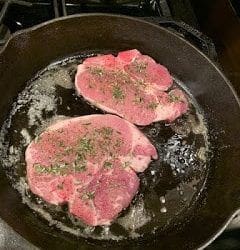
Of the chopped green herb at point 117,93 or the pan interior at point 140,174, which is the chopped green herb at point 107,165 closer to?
the pan interior at point 140,174

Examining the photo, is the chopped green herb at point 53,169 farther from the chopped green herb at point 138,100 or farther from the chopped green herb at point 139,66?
the chopped green herb at point 139,66

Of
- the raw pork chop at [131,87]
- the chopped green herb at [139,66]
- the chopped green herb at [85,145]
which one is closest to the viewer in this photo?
the chopped green herb at [85,145]

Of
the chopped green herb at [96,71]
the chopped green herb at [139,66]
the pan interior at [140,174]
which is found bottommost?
the pan interior at [140,174]

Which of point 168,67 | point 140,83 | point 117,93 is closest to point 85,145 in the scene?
point 117,93

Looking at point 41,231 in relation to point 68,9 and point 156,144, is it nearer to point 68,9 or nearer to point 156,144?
point 156,144

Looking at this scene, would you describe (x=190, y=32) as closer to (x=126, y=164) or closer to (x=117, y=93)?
(x=117, y=93)

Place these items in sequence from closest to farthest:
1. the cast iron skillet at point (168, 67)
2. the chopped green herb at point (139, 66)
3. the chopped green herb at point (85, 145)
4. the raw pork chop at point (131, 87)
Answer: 1. the cast iron skillet at point (168, 67)
2. the chopped green herb at point (85, 145)
3. the raw pork chop at point (131, 87)
4. the chopped green herb at point (139, 66)

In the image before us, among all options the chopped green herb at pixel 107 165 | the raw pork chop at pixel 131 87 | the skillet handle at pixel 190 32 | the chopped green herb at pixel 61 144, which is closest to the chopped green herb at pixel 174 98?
the raw pork chop at pixel 131 87

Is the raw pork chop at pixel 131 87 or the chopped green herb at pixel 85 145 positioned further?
the raw pork chop at pixel 131 87

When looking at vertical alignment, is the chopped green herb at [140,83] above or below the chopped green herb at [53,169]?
above

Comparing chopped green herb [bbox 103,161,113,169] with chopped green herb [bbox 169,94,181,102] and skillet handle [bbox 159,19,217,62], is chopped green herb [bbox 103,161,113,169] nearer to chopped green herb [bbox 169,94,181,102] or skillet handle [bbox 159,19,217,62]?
chopped green herb [bbox 169,94,181,102]

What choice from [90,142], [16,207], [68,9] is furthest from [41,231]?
[68,9]
